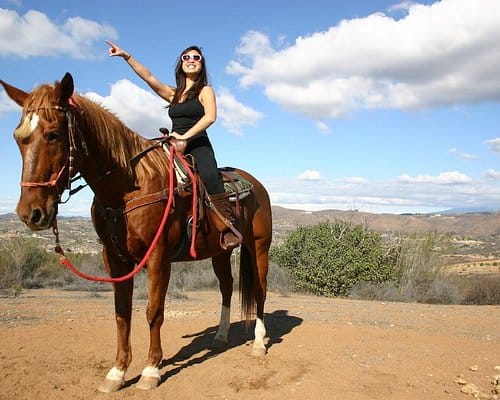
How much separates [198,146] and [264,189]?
1860 millimetres

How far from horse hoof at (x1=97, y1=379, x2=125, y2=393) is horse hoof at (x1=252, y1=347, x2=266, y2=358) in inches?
71.1

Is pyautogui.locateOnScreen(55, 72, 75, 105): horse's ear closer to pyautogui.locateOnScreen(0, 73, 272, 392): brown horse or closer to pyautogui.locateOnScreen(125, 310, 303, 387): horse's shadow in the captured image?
pyautogui.locateOnScreen(0, 73, 272, 392): brown horse

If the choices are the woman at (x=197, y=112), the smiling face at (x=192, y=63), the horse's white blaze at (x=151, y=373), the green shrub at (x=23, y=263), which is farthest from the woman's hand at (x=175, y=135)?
the green shrub at (x=23, y=263)

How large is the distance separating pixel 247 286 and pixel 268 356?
1.17 meters

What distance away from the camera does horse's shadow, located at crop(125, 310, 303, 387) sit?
16.3ft

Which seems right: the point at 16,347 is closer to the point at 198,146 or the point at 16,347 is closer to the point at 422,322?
the point at 198,146

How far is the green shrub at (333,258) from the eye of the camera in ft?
52.2

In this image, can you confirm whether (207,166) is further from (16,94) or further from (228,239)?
(16,94)

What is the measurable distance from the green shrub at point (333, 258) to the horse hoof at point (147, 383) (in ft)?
39.7

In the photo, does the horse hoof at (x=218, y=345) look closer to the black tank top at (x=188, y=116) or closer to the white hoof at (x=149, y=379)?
the white hoof at (x=149, y=379)

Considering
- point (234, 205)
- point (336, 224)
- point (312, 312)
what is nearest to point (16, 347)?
point (234, 205)

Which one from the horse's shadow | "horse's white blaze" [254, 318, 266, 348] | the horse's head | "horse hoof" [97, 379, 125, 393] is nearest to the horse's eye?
the horse's head

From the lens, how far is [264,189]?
21.5 ft

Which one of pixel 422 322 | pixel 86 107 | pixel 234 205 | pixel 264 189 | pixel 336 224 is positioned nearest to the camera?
pixel 86 107
